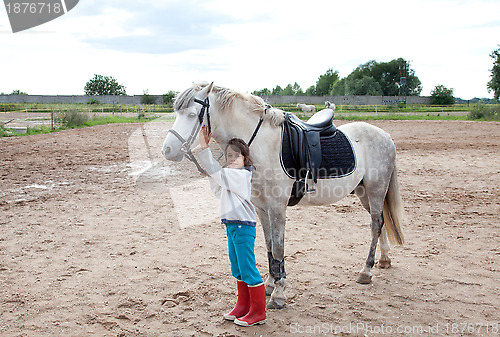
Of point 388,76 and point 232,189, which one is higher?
point 388,76

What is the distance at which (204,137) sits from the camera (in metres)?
2.92

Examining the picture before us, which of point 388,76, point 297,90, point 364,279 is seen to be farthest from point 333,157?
point 388,76

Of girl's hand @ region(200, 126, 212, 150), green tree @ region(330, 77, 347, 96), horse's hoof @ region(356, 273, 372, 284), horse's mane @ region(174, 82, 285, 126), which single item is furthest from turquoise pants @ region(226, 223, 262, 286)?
green tree @ region(330, 77, 347, 96)

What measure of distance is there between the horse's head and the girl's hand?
0.06 meters

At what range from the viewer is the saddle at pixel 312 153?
11.4ft

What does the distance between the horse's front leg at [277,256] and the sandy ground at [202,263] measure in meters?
0.11

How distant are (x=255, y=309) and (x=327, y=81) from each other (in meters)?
65.5

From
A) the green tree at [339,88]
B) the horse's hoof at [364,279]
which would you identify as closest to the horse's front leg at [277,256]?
the horse's hoof at [364,279]

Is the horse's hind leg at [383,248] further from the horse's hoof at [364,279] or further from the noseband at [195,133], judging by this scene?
the noseband at [195,133]

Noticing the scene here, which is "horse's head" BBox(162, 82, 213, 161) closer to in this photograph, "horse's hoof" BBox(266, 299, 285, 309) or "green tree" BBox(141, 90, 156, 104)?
"horse's hoof" BBox(266, 299, 285, 309)

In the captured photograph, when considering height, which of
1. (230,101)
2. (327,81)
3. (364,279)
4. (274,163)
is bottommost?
(364,279)

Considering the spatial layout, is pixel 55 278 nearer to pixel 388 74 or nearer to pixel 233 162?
pixel 233 162

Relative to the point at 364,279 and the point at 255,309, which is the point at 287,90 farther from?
the point at 255,309

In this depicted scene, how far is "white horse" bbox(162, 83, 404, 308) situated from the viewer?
2.99 meters
